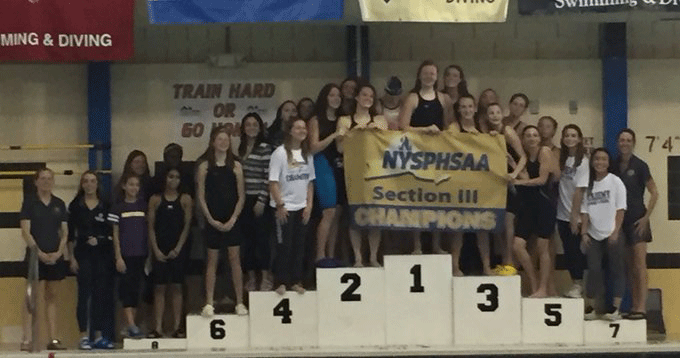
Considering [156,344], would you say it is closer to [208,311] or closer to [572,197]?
[208,311]

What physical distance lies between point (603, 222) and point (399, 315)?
7.08 feet

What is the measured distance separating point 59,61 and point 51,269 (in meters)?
2.11

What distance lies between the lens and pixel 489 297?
11609 millimetres

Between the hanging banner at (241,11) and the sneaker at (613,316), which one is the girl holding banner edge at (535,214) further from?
the hanging banner at (241,11)

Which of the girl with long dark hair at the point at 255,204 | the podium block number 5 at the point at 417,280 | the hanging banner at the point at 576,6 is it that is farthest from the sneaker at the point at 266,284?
the hanging banner at the point at 576,6

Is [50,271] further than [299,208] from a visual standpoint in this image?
Yes

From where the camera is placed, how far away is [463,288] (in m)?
11.6

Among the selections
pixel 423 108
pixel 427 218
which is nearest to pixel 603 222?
pixel 427 218

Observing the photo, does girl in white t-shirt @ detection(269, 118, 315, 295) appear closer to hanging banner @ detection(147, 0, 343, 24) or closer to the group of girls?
the group of girls

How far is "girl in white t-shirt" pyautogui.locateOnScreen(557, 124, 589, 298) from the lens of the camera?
39.5ft

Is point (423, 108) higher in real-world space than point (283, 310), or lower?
higher

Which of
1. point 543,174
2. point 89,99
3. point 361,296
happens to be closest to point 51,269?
point 89,99

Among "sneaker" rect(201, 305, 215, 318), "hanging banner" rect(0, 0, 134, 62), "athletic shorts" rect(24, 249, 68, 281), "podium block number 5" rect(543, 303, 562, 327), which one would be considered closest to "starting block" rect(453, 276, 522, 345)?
"podium block number 5" rect(543, 303, 562, 327)

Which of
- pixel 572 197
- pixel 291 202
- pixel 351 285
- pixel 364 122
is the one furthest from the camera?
pixel 572 197
